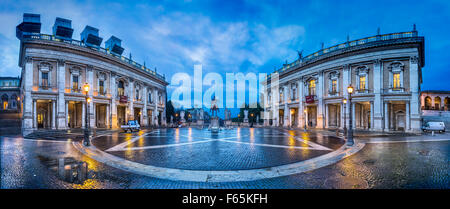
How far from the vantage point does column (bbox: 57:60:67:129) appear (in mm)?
23969

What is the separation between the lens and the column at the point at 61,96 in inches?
944

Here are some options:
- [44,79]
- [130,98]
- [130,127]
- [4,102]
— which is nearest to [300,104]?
[130,127]

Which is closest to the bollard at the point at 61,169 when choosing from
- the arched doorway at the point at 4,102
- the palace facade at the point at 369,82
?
the palace facade at the point at 369,82

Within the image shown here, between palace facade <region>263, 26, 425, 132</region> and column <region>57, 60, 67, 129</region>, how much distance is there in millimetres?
35496

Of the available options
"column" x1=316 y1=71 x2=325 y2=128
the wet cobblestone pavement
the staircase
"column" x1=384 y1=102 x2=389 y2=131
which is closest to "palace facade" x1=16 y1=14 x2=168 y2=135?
the staircase

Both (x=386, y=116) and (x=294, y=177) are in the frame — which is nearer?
(x=294, y=177)

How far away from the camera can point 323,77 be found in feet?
96.7

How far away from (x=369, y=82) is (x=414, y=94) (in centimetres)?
475

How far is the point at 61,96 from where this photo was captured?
24.3 metres

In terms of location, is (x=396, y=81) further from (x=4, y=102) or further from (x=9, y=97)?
(x=4, y=102)

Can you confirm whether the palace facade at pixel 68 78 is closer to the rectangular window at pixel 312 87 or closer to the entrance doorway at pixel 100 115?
the entrance doorway at pixel 100 115

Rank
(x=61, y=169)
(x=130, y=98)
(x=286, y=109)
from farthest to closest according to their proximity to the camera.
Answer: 1. (x=286, y=109)
2. (x=130, y=98)
3. (x=61, y=169)
